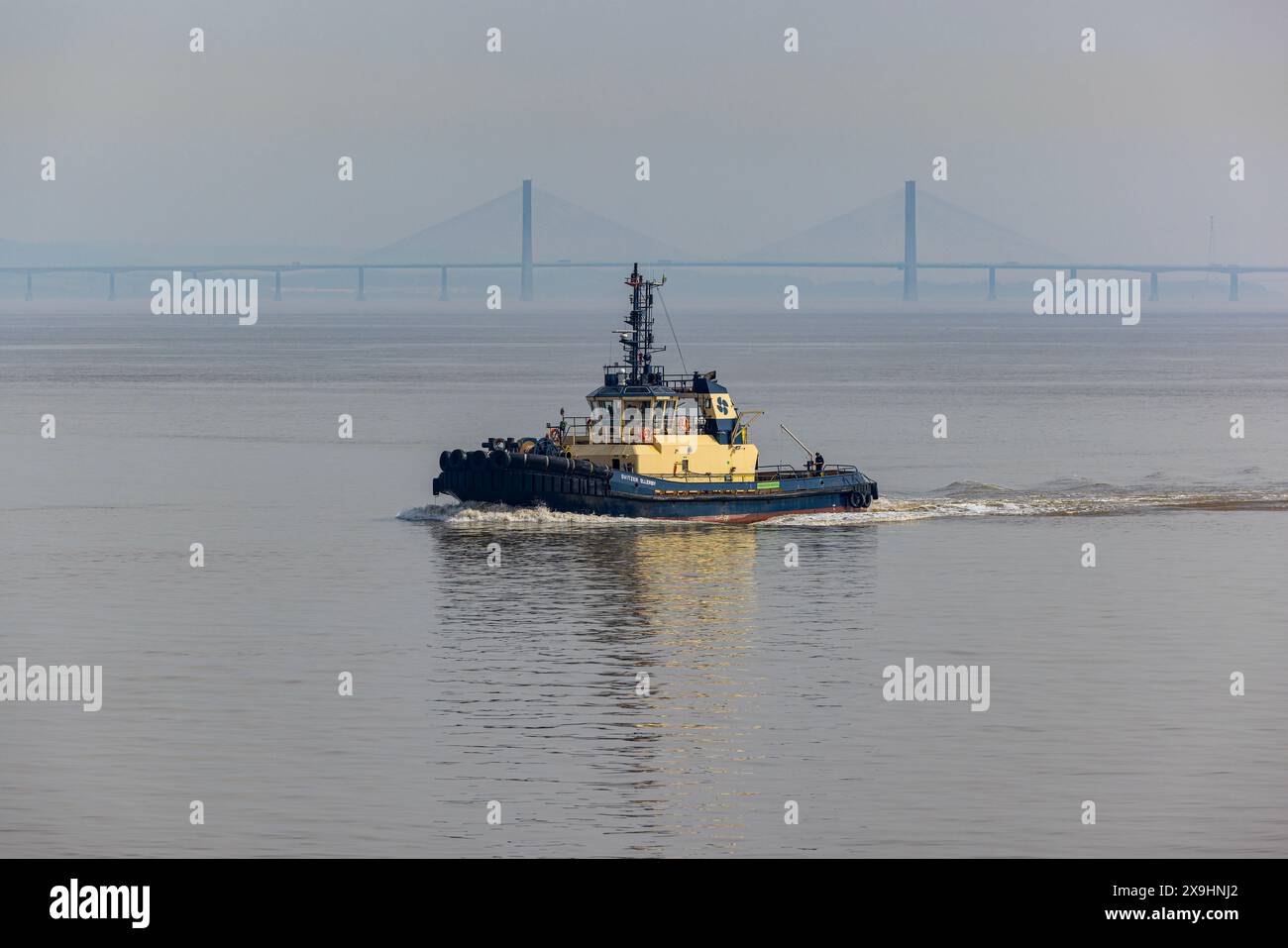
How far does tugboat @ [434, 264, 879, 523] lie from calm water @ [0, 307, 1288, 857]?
0.86 metres

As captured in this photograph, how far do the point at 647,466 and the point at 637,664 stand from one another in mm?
25143

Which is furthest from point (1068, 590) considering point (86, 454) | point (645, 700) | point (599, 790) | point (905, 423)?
point (905, 423)

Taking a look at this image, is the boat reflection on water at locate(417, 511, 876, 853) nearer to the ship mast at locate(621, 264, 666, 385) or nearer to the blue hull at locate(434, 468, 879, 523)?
the blue hull at locate(434, 468, 879, 523)

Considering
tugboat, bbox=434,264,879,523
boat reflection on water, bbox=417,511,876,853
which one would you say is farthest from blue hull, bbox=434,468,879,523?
boat reflection on water, bbox=417,511,876,853

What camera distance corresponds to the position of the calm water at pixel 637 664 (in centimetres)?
2894

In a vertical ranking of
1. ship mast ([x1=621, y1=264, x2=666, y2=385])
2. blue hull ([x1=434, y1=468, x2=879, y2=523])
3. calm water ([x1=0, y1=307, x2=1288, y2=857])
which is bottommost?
calm water ([x1=0, y1=307, x2=1288, y2=857])

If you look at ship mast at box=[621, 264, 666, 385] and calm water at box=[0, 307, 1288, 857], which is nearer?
calm water at box=[0, 307, 1288, 857]

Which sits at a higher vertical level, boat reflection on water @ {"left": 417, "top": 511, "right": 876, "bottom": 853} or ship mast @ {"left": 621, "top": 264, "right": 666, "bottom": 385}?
ship mast @ {"left": 621, "top": 264, "right": 666, "bottom": 385}

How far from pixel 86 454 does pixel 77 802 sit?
2466 inches

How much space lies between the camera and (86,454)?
90.1 m

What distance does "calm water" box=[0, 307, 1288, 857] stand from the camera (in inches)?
1139

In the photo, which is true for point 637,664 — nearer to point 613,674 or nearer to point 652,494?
point 613,674

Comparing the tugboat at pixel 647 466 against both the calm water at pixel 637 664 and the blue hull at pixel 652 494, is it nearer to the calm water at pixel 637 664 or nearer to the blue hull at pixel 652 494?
the blue hull at pixel 652 494
